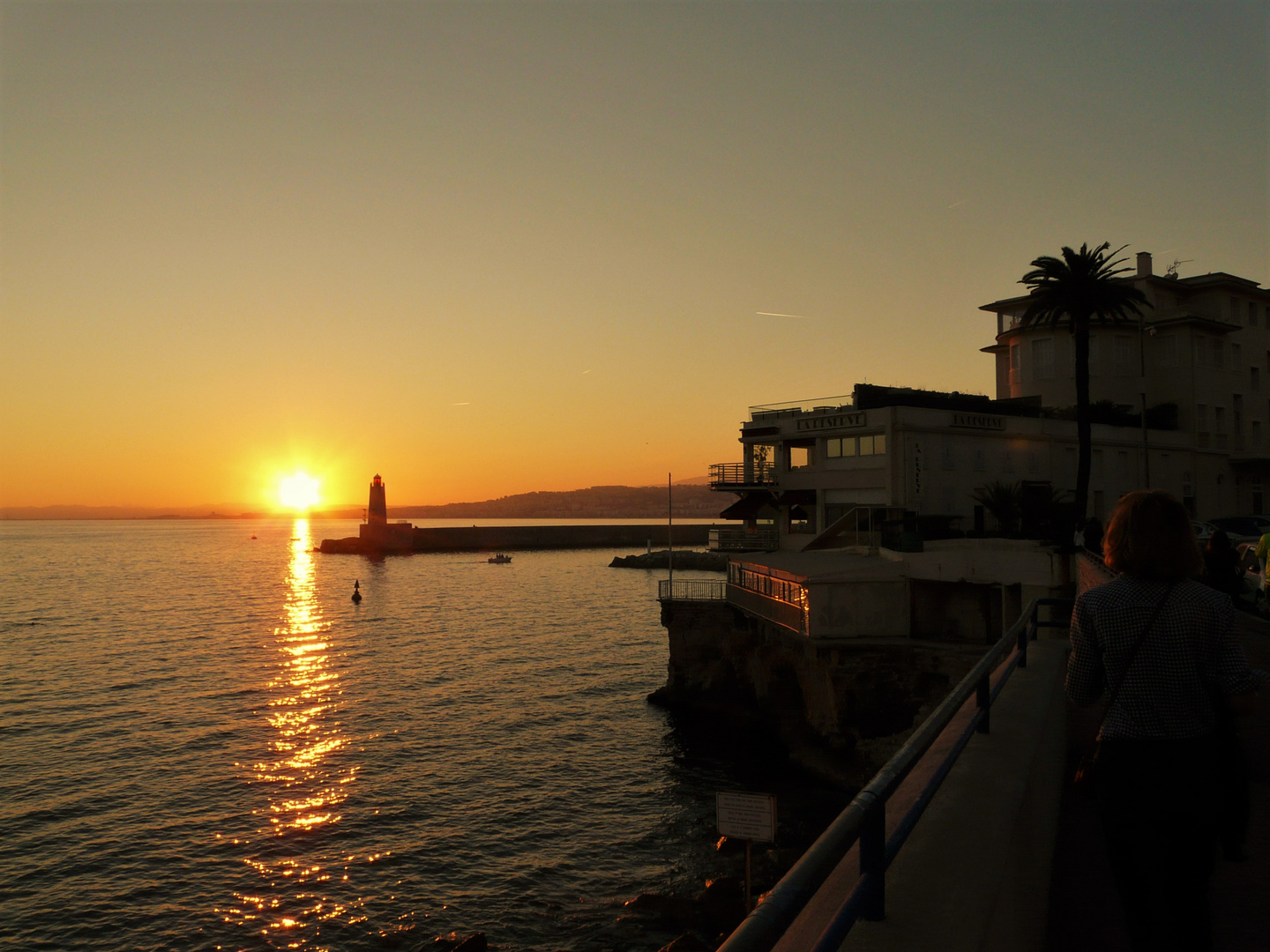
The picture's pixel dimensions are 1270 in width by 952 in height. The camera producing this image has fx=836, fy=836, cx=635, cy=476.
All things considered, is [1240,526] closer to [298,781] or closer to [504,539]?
[298,781]

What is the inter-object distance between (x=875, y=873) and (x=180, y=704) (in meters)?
43.0

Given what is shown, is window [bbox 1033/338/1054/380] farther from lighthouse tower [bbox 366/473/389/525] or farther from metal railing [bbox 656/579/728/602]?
lighthouse tower [bbox 366/473/389/525]

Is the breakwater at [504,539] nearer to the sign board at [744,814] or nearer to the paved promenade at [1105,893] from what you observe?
the sign board at [744,814]

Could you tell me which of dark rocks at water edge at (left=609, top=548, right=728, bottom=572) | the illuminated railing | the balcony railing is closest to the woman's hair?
the illuminated railing

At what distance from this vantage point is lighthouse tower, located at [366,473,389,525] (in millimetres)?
140950

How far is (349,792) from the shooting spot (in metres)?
27.1

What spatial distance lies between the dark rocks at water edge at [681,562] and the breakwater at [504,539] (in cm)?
1365

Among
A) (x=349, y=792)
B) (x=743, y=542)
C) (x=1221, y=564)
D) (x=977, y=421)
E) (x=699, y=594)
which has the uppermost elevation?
(x=977, y=421)

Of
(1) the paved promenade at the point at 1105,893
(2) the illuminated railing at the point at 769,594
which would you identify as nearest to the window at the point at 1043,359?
(2) the illuminated railing at the point at 769,594

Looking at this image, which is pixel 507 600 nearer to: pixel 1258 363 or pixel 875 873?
pixel 1258 363

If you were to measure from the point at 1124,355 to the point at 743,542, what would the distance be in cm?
2870

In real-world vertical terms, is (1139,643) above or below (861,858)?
above

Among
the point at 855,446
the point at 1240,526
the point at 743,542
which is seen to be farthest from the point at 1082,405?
the point at 743,542

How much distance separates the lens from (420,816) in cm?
2472
